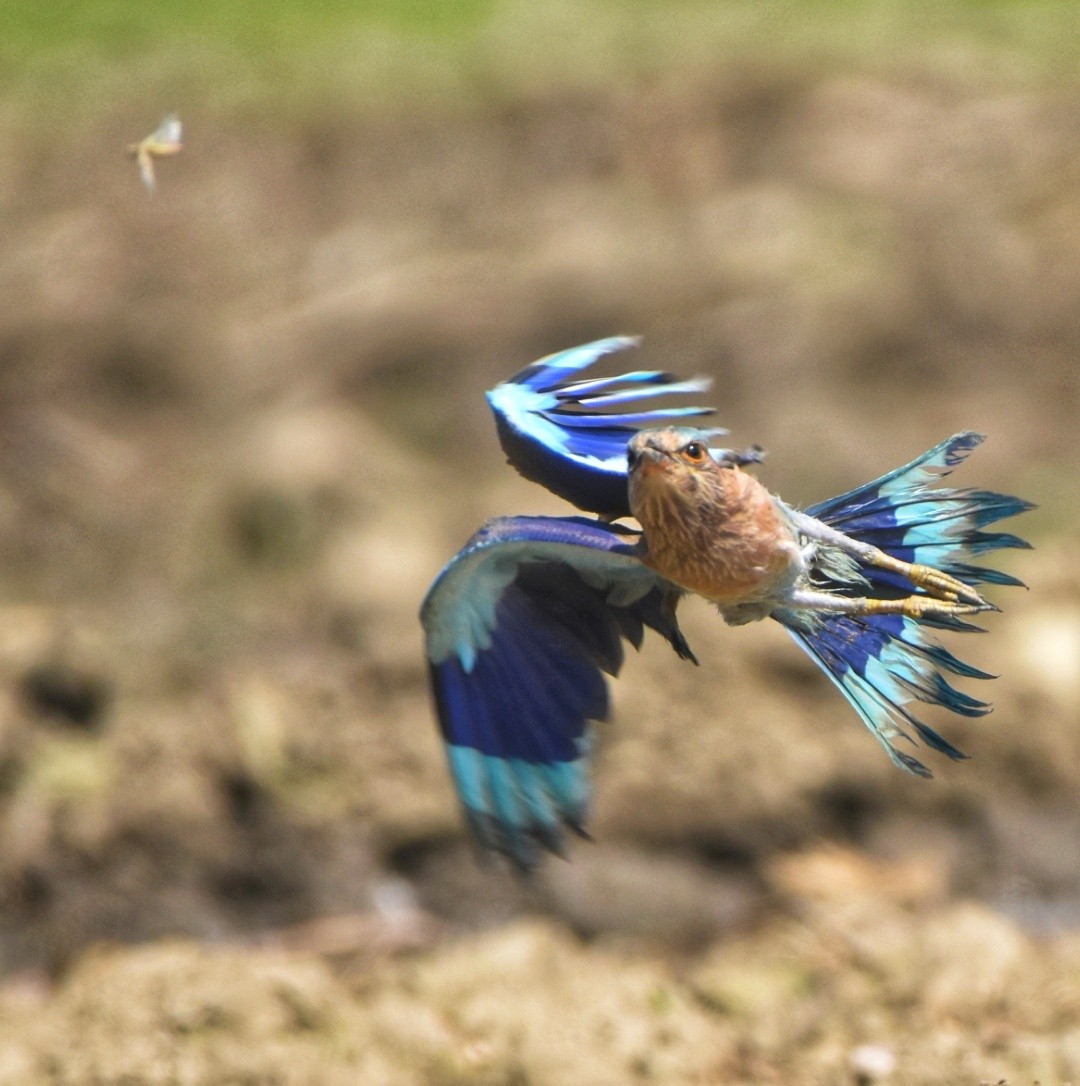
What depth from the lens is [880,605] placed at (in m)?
2.34

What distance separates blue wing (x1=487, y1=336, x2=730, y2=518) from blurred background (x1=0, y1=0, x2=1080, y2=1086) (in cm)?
125

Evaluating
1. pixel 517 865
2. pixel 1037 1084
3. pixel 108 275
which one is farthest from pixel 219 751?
pixel 108 275

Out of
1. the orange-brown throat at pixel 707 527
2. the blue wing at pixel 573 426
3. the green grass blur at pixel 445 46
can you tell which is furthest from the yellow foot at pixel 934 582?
the green grass blur at pixel 445 46

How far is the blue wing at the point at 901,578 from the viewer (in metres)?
2.44

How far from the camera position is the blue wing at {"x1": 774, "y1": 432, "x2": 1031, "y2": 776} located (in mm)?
2443

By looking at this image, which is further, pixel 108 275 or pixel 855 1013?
pixel 108 275

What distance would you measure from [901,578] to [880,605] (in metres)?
0.13

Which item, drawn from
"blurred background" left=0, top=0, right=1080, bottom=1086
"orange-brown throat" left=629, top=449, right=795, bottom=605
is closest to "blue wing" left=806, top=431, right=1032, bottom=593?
"orange-brown throat" left=629, top=449, right=795, bottom=605

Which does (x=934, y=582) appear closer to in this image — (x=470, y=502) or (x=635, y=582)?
(x=635, y=582)

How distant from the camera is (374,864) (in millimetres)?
3869

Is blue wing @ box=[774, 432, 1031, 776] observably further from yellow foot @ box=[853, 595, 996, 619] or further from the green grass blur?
the green grass blur

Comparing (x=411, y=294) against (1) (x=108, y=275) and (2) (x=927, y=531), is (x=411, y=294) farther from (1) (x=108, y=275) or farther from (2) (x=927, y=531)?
(2) (x=927, y=531)

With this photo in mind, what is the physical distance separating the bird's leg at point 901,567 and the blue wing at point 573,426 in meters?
0.20

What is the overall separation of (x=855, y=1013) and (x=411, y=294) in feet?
10.4
